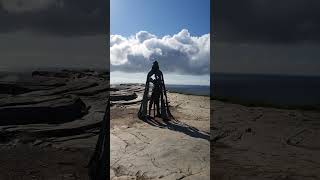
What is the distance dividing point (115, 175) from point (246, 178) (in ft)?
5.71

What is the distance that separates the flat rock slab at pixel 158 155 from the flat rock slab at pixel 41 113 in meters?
2.11

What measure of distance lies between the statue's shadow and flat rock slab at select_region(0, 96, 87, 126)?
1.88 m

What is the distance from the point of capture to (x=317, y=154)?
6.27 meters

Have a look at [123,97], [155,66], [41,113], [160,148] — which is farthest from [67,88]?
[160,148]

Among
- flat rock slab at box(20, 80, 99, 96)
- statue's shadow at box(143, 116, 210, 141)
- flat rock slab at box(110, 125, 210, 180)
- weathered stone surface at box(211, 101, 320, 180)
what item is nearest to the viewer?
flat rock slab at box(110, 125, 210, 180)

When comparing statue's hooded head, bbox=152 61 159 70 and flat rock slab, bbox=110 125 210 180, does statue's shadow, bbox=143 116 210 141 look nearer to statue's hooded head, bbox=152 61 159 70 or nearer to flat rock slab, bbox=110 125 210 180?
flat rock slab, bbox=110 125 210 180

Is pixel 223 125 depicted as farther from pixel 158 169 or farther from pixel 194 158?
pixel 158 169

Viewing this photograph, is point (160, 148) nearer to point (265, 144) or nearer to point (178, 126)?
point (265, 144)

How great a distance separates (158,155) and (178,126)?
8.88ft

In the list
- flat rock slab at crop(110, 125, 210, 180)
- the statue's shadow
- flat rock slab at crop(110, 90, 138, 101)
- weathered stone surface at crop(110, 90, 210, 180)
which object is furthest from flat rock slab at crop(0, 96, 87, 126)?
flat rock slab at crop(110, 90, 138, 101)

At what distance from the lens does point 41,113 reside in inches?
351

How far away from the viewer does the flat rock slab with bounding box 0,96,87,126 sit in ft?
28.2

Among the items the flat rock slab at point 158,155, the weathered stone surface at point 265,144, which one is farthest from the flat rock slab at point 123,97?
the flat rock slab at point 158,155

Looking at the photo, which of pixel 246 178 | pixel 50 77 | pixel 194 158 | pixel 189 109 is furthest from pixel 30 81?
pixel 246 178
